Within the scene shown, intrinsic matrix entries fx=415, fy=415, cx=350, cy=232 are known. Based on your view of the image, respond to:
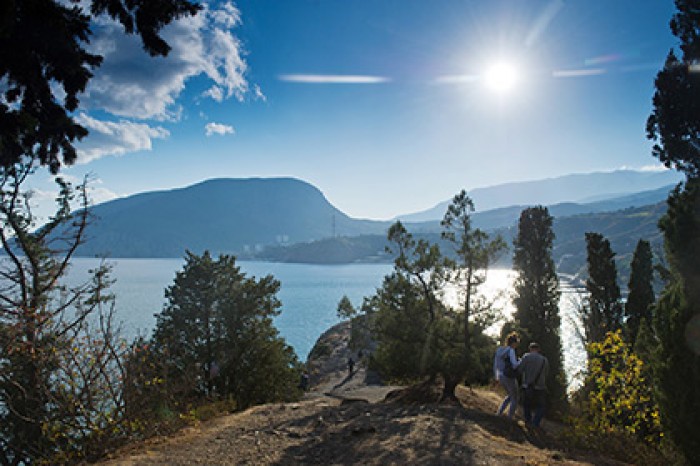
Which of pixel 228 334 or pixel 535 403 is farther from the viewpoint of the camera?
pixel 228 334

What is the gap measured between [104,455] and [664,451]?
894 cm

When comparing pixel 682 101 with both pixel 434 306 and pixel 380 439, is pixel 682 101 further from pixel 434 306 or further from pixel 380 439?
pixel 380 439

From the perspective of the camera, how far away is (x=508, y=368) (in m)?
9.55

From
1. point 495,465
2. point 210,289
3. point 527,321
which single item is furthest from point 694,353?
point 210,289

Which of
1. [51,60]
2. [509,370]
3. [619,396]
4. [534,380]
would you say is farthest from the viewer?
[509,370]

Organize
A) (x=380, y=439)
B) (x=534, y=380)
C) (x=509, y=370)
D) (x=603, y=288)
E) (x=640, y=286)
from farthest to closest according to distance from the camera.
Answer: (x=603, y=288), (x=640, y=286), (x=509, y=370), (x=534, y=380), (x=380, y=439)

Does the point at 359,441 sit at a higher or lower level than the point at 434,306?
lower

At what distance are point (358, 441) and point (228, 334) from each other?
1563 cm

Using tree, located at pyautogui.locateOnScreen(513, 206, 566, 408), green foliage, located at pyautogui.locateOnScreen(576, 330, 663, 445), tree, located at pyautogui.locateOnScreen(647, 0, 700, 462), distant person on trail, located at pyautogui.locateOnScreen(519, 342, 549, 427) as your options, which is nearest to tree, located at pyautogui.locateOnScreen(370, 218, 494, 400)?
distant person on trail, located at pyautogui.locateOnScreen(519, 342, 549, 427)

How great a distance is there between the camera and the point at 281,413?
9703 millimetres

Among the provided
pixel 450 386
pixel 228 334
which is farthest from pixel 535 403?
pixel 228 334

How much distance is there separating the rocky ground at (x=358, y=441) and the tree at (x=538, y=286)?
550 inches

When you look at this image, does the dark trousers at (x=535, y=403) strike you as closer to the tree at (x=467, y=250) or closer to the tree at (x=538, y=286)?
the tree at (x=467, y=250)

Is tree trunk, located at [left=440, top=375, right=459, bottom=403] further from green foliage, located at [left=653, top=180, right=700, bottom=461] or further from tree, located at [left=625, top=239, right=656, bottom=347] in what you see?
tree, located at [left=625, top=239, right=656, bottom=347]
